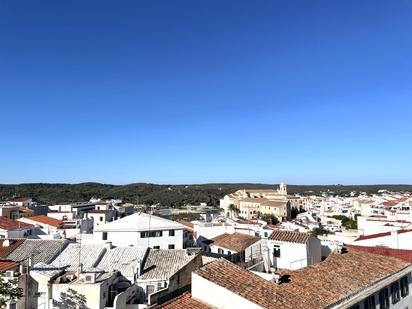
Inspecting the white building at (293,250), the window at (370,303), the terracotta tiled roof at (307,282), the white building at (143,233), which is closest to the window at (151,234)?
the white building at (143,233)

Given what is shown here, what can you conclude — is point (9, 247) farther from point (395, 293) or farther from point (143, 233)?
point (395, 293)

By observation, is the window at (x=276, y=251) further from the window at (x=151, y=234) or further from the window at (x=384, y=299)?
the window at (x=151, y=234)

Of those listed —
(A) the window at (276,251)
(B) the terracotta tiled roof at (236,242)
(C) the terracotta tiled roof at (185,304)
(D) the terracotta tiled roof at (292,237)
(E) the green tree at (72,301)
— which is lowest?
(B) the terracotta tiled roof at (236,242)

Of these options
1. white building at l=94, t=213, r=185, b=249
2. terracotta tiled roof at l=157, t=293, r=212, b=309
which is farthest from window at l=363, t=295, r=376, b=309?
white building at l=94, t=213, r=185, b=249

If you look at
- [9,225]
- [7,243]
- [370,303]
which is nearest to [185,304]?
[370,303]

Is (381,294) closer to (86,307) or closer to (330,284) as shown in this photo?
(330,284)
